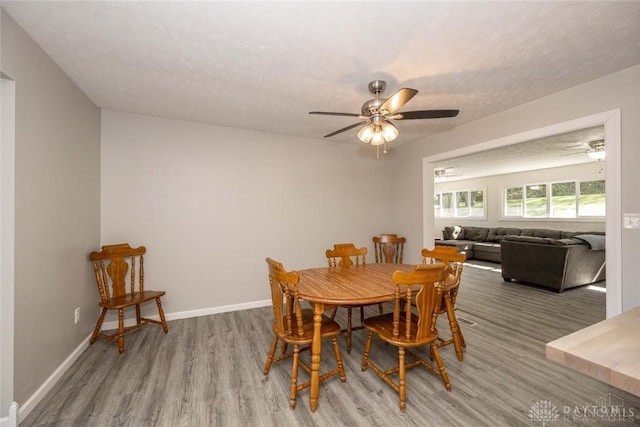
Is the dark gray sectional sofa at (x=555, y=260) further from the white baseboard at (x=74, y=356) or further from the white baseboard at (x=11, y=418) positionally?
the white baseboard at (x=11, y=418)

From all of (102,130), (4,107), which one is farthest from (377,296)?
(102,130)

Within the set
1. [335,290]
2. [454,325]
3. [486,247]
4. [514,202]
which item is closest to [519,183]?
[514,202]

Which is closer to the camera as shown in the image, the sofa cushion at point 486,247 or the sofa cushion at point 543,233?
the sofa cushion at point 543,233

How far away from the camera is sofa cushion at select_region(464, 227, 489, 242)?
7.38 metres

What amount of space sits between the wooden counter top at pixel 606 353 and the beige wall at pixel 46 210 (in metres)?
2.80

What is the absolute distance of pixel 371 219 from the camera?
4.44 meters

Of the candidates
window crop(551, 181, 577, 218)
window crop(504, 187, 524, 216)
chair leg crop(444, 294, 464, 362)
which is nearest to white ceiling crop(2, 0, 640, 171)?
chair leg crop(444, 294, 464, 362)

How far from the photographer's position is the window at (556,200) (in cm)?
621

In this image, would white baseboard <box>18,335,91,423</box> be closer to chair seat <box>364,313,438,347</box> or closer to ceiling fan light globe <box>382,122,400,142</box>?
chair seat <box>364,313,438,347</box>

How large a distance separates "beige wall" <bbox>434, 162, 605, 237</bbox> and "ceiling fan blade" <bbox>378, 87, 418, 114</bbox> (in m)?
7.20

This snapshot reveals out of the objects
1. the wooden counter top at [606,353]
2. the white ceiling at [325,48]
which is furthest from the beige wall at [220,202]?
the wooden counter top at [606,353]

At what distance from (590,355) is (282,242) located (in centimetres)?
324

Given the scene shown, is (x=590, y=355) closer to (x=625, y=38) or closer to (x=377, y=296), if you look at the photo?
(x=377, y=296)

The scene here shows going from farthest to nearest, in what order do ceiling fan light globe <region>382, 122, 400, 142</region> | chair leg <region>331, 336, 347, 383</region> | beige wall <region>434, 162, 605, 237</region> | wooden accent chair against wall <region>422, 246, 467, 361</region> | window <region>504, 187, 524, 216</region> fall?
window <region>504, 187, 524, 216</region> → beige wall <region>434, 162, 605, 237</region> → wooden accent chair against wall <region>422, 246, 467, 361</region> → ceiling fan light globe <region>382, 122, 400, 142</region> → chair leg <region>331, 336, 347, 383</region>
